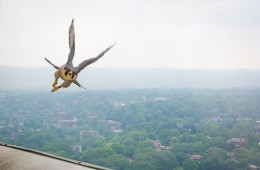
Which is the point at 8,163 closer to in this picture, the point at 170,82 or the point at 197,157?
the point at 197,157

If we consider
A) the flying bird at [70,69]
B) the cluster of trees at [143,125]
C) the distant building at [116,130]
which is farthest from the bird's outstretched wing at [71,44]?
the distant building at [116,130]

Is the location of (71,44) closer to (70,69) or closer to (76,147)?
(70,69)

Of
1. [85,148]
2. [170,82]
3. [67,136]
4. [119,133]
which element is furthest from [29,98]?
[170,82]

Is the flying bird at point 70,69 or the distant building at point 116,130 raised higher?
the flying bird at point 70,69

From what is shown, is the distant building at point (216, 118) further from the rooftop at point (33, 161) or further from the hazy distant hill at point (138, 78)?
the rooftop at point (33, 161)

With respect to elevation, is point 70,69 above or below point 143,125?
above

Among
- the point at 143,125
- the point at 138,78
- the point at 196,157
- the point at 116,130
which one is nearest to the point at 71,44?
the point at 196,157

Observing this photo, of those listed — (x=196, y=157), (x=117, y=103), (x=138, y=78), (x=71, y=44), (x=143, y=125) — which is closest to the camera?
(x=71, y=44)
